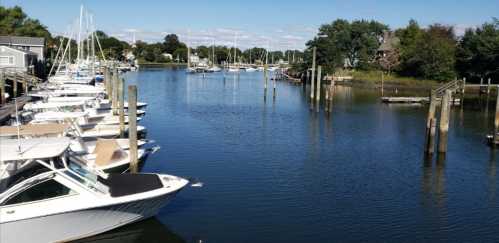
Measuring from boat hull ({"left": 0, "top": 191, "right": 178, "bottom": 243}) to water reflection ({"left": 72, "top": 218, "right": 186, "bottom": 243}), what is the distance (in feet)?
0.84

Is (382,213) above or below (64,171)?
below

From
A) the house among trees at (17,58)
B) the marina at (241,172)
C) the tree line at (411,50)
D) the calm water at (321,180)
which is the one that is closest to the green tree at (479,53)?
the tree line at (411,50)

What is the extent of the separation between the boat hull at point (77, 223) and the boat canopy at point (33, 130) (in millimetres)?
8360

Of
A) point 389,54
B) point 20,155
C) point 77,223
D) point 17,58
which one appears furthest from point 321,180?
point 389,54

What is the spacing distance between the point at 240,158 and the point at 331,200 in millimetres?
8693

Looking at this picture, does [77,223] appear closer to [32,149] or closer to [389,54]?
[32,149]

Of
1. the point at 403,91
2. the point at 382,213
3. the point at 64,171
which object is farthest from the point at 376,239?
the point at 403,91

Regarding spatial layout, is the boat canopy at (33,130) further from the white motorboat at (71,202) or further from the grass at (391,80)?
the grass at (391,80)

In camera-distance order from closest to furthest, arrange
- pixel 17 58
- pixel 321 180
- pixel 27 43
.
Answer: pixel 321 180
pixel 17 58
pixel 27 43

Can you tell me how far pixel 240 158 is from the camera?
1204 inches

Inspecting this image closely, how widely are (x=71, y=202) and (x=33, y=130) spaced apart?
977 cm

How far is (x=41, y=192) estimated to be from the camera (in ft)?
52.4

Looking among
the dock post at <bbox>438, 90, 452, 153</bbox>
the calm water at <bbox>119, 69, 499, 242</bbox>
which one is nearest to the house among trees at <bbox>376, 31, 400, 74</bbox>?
the calm water at <bbox>119, 69, 499, 242</bbox>

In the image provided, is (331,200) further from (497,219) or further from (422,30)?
(422,30)
